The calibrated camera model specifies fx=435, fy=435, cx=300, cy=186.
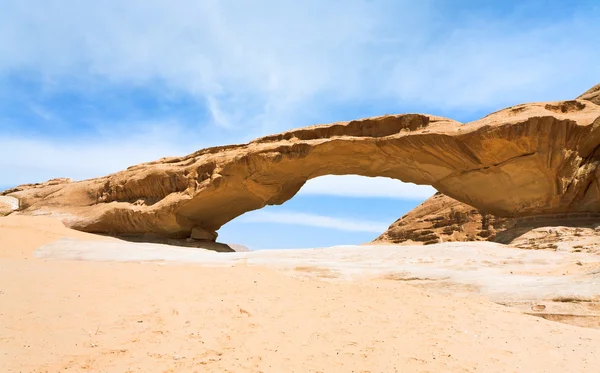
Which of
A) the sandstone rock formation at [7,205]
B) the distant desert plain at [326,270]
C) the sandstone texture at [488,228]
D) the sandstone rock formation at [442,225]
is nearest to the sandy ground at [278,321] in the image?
the distant desert plain at [326,270]

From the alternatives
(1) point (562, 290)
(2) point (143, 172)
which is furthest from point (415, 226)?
(1) point (562, 290)

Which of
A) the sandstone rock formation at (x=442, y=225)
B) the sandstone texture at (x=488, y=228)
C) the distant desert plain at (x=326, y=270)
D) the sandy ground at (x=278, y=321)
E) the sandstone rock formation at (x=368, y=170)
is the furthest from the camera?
the sandstone rock formation at (x=442, y=225)

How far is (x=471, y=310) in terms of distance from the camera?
620 centimetres

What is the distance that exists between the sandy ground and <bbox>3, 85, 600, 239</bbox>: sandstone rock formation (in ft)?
17.1

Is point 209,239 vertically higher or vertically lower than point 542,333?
higher

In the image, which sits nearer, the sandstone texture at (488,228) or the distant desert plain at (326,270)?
the distant desert plain at (326,270)

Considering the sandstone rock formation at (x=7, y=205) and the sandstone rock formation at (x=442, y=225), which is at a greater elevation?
the sandstone rock formation at (x=7, y=205)

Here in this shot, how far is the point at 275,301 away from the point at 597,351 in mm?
4134

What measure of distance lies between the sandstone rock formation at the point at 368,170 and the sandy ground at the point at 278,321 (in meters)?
5.21

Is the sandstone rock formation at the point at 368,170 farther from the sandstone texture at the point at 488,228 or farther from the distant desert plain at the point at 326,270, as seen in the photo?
the sandstone texture at the point at 488,228

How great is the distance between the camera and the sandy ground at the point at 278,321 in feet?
14.8

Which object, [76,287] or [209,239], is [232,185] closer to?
[209,239]

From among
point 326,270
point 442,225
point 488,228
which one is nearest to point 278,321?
point 326,270

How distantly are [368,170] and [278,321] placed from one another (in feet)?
39.8
